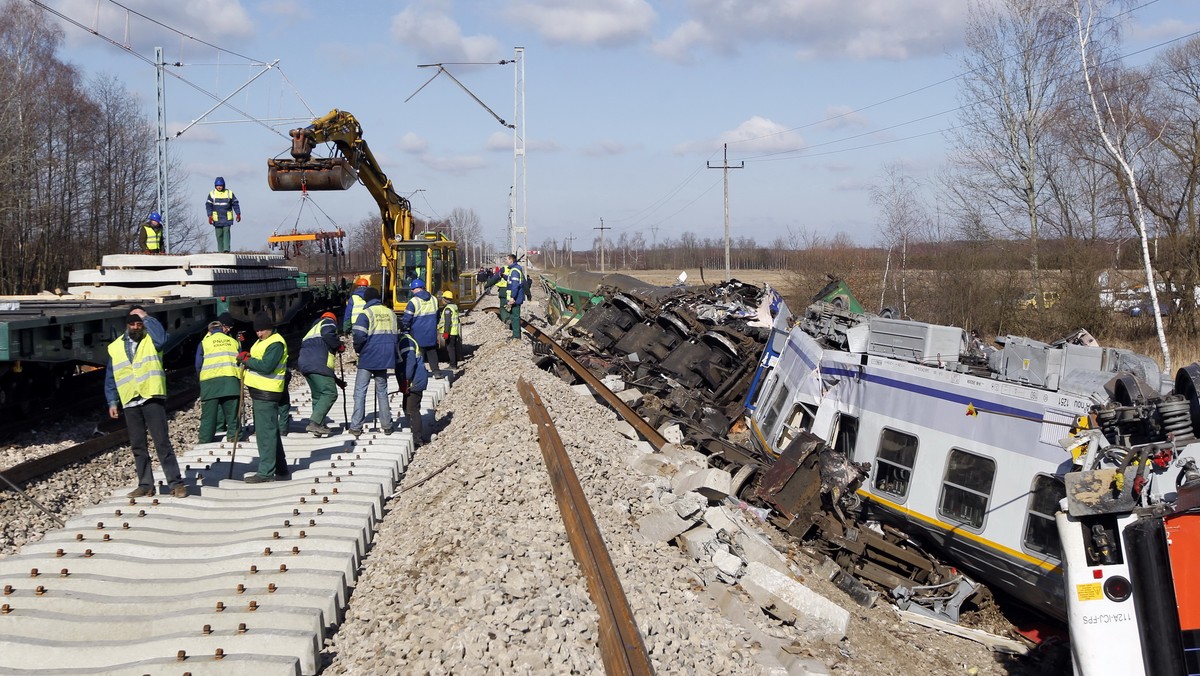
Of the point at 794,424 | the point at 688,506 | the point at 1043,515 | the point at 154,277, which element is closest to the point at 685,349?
the point at 794,424

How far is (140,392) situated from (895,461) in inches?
289

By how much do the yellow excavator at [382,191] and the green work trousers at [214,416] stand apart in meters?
6.81

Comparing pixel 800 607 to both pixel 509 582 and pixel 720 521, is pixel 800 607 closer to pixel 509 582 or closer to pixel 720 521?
pixel 720 521

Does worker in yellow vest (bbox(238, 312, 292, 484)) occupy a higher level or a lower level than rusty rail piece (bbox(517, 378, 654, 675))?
higher

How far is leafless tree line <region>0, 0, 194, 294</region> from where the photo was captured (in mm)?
25750

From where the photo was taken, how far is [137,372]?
7.82m

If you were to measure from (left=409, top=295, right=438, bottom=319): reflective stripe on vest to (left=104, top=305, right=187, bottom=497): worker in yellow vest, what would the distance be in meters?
5.58

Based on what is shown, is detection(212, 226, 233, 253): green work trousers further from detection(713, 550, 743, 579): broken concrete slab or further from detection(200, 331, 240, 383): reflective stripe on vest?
detection(713, 550, 743, 579): broken concrete slab

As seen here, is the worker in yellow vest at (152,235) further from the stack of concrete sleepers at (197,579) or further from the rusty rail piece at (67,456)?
the stack of concrete sleepers at (197,579)

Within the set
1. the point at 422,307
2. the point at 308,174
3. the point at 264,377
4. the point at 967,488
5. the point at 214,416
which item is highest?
the point at 308,174

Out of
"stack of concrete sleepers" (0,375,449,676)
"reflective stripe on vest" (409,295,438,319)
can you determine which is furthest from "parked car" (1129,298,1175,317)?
"stack of concrete sleepers" (0,375,449,676)

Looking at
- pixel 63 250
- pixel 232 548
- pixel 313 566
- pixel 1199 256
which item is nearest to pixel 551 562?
pixel 313 566

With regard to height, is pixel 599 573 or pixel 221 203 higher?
pixel 221 203

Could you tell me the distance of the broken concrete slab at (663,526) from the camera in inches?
301
